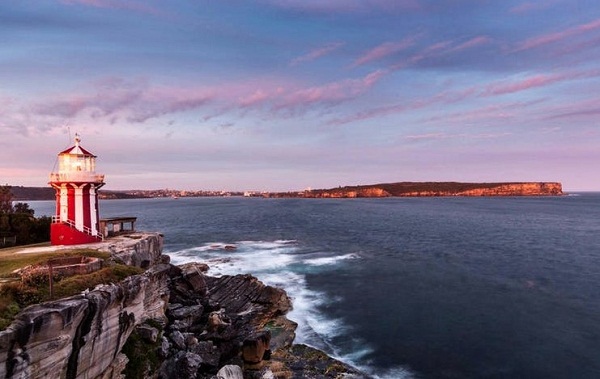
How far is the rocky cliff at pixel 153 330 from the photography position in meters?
12.7

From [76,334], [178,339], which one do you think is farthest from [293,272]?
[76,334]

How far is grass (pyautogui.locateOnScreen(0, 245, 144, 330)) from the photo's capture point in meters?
13.1

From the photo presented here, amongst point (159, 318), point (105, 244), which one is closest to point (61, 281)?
point (159, 318)

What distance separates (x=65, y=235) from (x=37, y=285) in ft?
46.4

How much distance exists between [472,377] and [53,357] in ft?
64.2

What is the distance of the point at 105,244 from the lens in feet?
90.7

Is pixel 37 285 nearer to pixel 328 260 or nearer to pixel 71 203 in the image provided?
pixel 71 203

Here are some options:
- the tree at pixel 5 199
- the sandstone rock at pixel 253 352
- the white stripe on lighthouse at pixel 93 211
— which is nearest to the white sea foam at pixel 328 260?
the white stripe on lighthouse at pixel 93 211

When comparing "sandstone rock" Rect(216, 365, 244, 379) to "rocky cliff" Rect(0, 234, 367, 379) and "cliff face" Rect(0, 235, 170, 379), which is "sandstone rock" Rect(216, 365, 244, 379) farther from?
"cliff face" Rect(0, 235, 170, 379)

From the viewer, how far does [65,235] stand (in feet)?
91.4

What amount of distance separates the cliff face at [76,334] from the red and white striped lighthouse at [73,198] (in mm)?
10861

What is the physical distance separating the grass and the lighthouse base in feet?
16.2

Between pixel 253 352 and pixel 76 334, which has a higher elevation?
pixel 76 334

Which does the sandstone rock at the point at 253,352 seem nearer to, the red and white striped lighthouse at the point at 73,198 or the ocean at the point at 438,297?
the ocean at the point at 438,297
